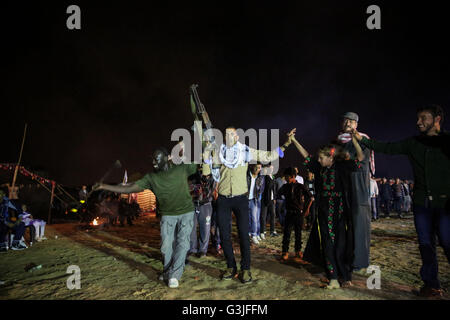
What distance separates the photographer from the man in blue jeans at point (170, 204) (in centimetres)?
396

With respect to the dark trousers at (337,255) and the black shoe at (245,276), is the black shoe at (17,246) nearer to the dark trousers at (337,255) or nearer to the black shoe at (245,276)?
the black shoe at (245,276)

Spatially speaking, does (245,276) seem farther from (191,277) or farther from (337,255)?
(337,255)

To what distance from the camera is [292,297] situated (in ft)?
11.0

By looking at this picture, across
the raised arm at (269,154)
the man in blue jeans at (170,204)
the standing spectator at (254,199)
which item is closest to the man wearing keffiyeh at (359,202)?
the raised arm at (269,154)

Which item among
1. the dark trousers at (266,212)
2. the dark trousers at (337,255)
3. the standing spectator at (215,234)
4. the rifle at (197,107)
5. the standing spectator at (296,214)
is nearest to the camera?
the dark trousers at (337,255)

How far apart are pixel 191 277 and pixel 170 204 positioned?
1379mm

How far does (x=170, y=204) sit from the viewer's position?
3973 mm

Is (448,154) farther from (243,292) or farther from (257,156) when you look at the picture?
(243,292)

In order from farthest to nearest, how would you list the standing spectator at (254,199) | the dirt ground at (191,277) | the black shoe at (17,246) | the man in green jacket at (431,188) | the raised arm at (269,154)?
the standing spectator at (254,199), the black shoe at (17,246), the raised arm at (269,154), the dirt ground at (191,277), the man in green jacket at (431,188)

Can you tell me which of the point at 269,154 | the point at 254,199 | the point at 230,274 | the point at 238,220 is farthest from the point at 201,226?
the point at 269,154

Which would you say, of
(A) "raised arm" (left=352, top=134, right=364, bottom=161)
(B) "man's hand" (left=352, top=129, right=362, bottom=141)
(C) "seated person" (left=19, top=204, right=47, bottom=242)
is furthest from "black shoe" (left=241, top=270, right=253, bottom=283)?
(C) "seated person" (left=19, top=204, right=47, bottom=242)

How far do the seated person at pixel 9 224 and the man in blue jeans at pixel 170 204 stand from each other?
17.6ft

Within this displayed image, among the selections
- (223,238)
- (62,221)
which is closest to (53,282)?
(223,238)

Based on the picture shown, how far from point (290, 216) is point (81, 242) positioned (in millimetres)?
6823
